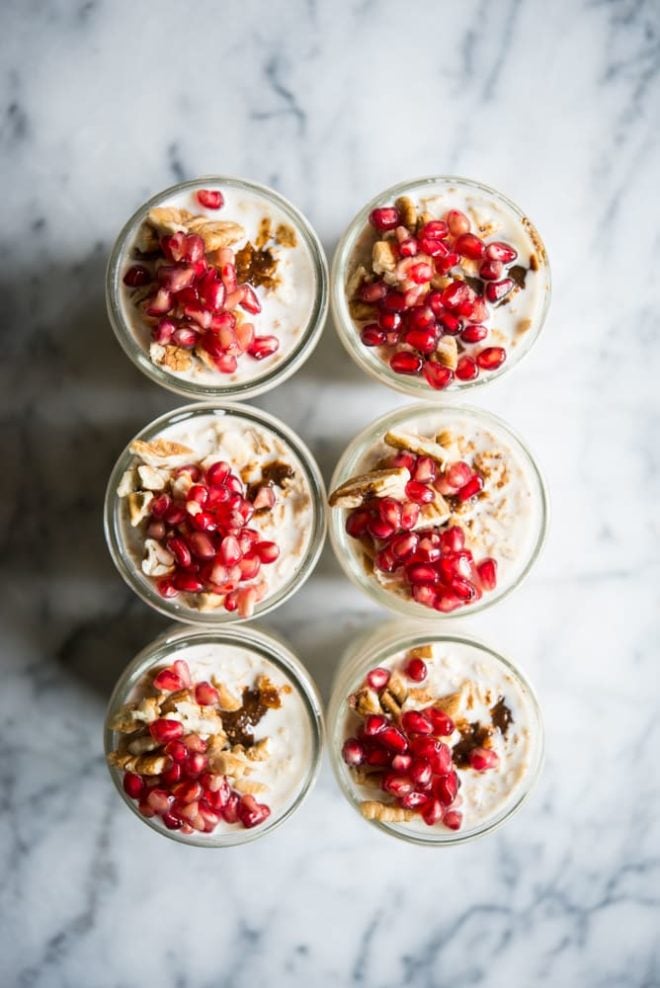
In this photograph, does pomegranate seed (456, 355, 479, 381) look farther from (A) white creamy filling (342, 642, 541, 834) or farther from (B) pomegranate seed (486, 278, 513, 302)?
(A) white creamy filling (342, 642, 541, 834)

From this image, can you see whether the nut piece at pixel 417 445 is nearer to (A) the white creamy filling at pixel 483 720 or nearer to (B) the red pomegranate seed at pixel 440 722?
(A) the white creamy filling at pixel 483 720

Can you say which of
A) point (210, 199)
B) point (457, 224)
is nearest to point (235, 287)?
point (210, 199)

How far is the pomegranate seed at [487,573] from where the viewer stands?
1.74 meters

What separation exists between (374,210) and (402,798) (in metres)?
1.09

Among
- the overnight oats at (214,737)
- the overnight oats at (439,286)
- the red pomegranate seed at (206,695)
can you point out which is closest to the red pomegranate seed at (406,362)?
the overnight oats at (439,286)

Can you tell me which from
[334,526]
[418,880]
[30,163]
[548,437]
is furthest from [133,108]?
[418,880]

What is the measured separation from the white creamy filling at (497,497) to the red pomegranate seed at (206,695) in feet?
1.24

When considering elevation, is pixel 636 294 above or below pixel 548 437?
above

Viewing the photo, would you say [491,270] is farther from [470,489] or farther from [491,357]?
[470,489]

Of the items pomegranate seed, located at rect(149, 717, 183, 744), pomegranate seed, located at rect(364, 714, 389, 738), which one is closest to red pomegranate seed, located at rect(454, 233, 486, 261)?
pomegranate seed, located at rect(364, 714, 389, 738)

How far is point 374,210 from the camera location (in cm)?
175

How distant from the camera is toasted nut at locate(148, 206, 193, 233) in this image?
1.69 meters

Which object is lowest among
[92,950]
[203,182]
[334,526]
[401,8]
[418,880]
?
[92,950]

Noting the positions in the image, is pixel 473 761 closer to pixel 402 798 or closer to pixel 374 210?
pixel 402 798
